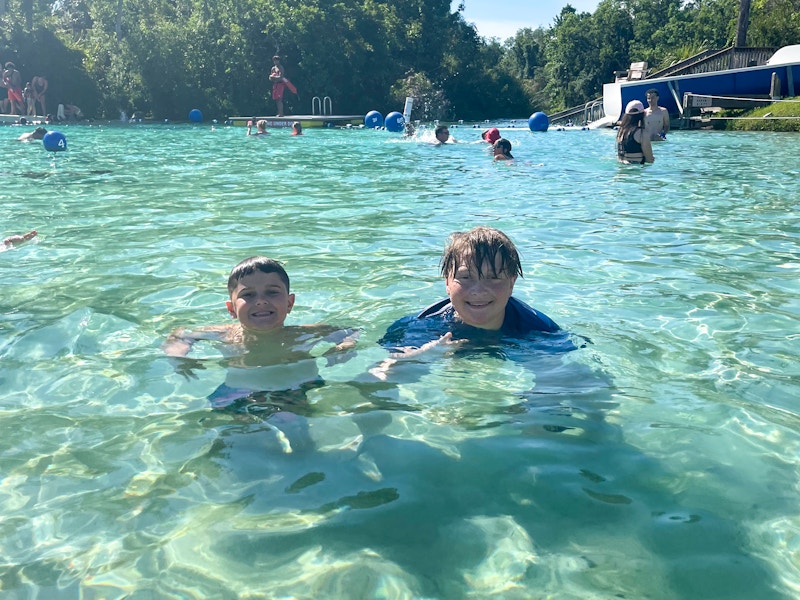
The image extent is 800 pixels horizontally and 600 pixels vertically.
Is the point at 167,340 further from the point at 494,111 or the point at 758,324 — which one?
the point at 494,111

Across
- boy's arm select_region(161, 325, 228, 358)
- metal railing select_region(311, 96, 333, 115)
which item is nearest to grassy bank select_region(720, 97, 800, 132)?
boy's arm select_region(161, 325, 228, 358)

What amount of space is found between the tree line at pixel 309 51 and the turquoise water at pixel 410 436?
34943 millimetres

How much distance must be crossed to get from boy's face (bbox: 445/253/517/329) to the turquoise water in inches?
11.5

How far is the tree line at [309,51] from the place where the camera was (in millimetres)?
43250

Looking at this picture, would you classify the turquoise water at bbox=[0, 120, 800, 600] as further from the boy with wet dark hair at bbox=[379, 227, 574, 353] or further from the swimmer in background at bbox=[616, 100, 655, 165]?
the swimmer in background at bbox=[616, 100, 655, 165]

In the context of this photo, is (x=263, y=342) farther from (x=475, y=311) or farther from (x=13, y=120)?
(x=13, y=120)

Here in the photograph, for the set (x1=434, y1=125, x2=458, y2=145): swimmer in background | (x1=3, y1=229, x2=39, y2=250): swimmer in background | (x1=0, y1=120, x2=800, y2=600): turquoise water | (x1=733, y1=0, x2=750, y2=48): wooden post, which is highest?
(x1=733, y1=0, x2=750, y2=48): wooden post

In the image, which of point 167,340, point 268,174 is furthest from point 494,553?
point 268,174

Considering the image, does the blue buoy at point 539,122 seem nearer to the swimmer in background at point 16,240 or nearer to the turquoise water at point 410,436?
the turquoise water at point 410,436

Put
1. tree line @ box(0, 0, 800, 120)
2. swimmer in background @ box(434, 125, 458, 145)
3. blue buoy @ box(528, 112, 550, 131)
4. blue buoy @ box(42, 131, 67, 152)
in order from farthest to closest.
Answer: tree line @ box(0, 0, 800, 120)
blue buoy @ box(528, 112, 550, 131)
swimmer in background @ box(434, 125, 458, 145)
blue buoy @ box(42, 131, 67, 152)

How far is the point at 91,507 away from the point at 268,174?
458 inches

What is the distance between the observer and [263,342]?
402cm

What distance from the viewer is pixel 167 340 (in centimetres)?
418

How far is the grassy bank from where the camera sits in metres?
24.0
